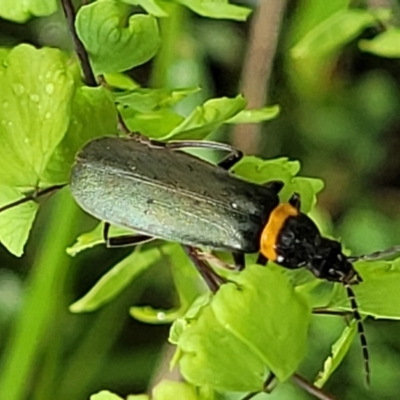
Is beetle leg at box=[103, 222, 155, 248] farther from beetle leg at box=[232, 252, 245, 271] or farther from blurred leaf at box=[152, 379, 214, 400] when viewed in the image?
blurred leaf at box=[152, 379, 214, 400]

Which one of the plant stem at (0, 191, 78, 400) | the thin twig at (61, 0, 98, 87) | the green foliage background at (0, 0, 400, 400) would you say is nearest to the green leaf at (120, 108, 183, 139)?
the green foliage background at (0, 0, 400, 400)

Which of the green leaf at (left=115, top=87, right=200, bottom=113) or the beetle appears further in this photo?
the beetle

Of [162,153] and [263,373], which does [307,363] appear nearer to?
[162,153]

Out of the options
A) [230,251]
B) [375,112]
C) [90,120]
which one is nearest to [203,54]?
[375,112]

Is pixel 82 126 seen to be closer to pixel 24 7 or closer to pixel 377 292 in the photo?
pixel 24 7

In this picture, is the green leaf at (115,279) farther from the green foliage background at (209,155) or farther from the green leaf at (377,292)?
the green leaf at (377,292)

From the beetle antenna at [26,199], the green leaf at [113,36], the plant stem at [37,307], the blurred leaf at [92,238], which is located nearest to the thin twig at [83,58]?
the green leaf at [113,36]

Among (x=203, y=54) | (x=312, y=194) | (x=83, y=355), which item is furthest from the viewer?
(x=203, y=54)
